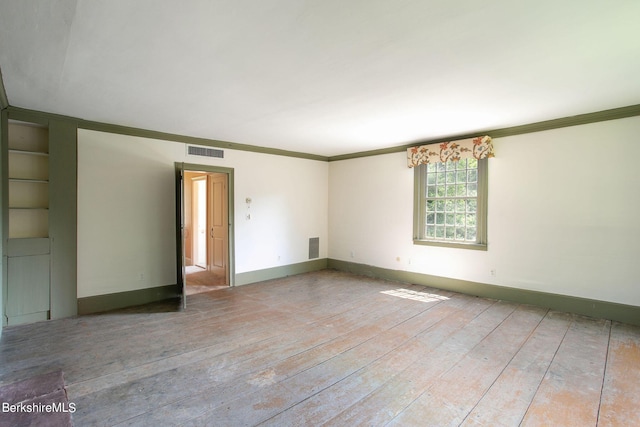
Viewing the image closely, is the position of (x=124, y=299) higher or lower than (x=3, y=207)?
lower

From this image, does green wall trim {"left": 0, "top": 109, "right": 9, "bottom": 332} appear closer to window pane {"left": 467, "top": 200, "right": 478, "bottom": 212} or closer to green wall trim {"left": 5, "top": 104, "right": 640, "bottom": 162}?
green wall trim {"left": 5, "top": 104, "right": 640, "bottom": 162}

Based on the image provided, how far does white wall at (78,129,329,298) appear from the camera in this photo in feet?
14.1

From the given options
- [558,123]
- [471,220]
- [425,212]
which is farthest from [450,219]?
[558,123]

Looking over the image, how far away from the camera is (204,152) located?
536 cm

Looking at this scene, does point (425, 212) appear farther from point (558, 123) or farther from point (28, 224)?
point (28, 224)

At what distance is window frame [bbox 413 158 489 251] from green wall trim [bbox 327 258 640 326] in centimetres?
62

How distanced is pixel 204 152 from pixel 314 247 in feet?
10.5

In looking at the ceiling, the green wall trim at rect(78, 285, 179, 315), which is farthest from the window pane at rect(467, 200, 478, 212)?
the green wall trim at rect(78, 285, 179, 315)

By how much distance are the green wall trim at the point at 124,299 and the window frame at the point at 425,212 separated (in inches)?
174

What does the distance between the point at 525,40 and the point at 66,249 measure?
17.9 ft

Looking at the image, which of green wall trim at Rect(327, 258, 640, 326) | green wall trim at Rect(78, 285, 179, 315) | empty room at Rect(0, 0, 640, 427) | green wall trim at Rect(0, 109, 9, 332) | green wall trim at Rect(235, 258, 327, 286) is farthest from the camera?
green wall trim at Rect(235, 258, 327, 286)

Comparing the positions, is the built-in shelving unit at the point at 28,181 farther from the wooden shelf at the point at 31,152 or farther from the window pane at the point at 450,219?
the window pane at the point at 450,219

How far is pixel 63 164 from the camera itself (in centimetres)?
403

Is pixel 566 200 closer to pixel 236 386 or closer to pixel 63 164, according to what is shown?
pixel 236 386
